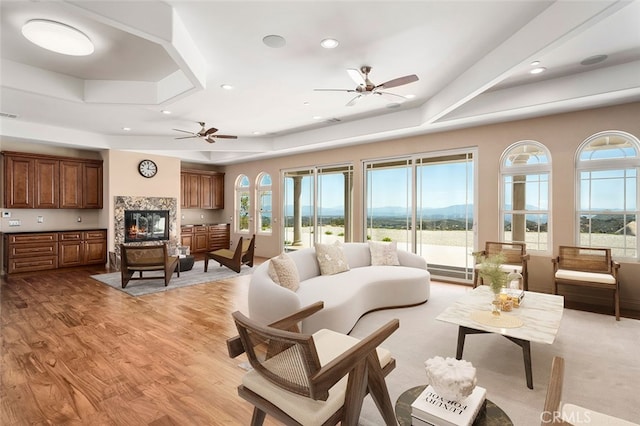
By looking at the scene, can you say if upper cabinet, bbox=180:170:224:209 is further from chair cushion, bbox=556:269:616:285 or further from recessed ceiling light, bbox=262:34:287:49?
chair cushion, bbox=556:269:616:285

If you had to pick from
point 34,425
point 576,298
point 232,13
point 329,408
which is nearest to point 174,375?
point 34,425

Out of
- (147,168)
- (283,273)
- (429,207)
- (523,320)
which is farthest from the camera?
(147,168)

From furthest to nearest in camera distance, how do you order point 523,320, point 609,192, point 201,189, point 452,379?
point 201,189 → point 609,192 → point 523,320 → point 452,379

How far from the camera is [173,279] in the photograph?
19.9ft

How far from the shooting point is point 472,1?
8.52ft

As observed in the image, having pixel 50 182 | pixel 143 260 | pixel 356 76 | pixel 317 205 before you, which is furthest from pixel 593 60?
pixel 50 182

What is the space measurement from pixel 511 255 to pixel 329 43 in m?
4.23

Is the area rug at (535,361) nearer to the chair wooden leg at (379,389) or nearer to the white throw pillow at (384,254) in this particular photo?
the chair wooden leg at (379,389)

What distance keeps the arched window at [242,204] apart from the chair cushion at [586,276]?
7.81 metres

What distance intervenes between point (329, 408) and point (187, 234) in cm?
871

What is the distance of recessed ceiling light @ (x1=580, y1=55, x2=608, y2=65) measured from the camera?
3.56 meters

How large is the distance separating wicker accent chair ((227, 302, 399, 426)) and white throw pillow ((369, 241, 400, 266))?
334cm

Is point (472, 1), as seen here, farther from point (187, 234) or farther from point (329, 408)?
point (187, 234)

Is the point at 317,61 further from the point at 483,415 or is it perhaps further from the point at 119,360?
the point at 119,360
